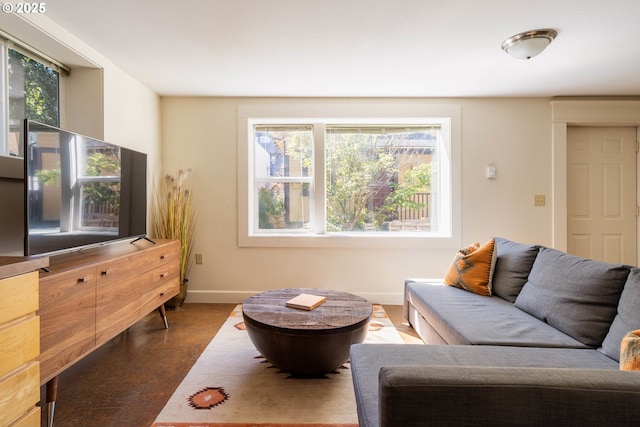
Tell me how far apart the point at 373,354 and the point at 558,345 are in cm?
89

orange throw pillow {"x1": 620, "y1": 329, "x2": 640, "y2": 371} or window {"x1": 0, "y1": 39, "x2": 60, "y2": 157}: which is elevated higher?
window {"x1": 0, "y1": 39, "x2": 60, "y2": 157}

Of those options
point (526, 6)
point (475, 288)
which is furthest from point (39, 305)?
point (526, 6)

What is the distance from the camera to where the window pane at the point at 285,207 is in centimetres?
329

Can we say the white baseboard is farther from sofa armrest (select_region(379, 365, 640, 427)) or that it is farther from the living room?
sofa armrest (select_region(379, 365, 640, 427))

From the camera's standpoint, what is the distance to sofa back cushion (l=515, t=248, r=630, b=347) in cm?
140

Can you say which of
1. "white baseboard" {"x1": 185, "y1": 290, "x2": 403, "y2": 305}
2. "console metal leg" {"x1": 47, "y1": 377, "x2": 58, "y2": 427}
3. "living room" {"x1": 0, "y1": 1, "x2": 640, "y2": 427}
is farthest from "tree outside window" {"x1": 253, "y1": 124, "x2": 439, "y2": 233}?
"console metal leg" {"x1": 47, "y1": 377, "x2": 58, "y2": 427}

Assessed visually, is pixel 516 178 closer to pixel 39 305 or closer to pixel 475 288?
pixel 475 288

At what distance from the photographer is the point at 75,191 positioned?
1757 mm

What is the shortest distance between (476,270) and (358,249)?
1222 millimetres

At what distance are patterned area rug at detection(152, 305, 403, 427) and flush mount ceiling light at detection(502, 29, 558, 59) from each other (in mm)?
2420

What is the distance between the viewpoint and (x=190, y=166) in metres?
3.17

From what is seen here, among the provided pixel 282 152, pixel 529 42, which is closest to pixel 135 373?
pixel 282 152

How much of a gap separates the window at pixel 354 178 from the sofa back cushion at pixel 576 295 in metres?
1.51

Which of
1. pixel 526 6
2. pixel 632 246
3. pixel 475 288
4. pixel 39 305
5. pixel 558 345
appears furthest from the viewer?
pixel 632 246
